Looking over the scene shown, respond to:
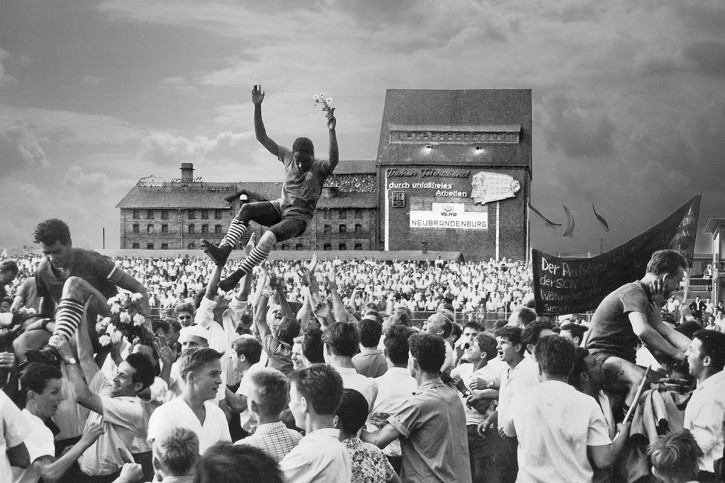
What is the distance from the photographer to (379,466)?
4516mm

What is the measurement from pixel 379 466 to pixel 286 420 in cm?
128

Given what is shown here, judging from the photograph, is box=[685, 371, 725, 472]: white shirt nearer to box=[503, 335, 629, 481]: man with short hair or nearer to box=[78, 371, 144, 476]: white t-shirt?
box=[503, 335, 629, 481]: man with short hair

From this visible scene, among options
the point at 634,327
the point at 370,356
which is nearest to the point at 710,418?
the point at 634,327

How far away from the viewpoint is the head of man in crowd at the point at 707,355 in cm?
574

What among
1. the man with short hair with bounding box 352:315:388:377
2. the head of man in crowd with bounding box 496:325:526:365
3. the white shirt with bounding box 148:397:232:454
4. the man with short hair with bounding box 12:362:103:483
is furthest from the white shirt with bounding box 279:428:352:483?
the head of man in crowd with bounding box 496:325:526:365

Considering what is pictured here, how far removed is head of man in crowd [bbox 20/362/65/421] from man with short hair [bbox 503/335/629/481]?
2.48m

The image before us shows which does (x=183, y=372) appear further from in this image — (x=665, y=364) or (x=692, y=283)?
(x=692, y=283)

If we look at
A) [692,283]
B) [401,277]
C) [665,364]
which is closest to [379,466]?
[665,364]

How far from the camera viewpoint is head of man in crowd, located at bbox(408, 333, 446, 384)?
5410 mm

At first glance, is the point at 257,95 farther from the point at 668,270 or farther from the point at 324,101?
the point at 668,270

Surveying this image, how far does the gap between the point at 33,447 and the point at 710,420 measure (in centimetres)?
372

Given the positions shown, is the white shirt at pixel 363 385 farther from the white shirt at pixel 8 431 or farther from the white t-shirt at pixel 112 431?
the white shirt at pixel 8 431

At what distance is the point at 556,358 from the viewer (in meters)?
5.19

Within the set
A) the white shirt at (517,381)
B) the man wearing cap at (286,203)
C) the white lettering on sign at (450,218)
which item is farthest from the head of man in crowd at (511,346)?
the white lettering on sign at (450,218)
